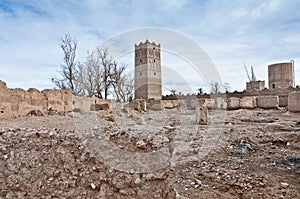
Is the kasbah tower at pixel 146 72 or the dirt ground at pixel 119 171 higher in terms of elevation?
the kasbah tower at pixel 146 72

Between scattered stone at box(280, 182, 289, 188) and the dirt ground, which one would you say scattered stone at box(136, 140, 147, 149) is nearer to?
the dirt ground

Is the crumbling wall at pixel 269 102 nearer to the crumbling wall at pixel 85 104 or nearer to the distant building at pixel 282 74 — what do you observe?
the crumbling wall at pixel 85 104

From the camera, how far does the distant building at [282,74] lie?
24.0m

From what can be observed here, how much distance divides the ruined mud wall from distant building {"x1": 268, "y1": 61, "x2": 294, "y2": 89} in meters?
22.5

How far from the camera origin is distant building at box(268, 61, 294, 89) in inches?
945

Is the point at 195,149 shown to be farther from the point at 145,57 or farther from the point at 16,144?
the point at 145,57

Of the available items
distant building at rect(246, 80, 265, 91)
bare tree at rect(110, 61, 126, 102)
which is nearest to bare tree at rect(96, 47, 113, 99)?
bare tree at rect(110, 61, 126, 102)

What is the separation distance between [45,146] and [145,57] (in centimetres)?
2502

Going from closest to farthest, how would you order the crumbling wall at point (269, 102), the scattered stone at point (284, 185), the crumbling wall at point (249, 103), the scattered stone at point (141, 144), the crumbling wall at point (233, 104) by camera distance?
the scattered stone at point (141, 144)
the scattered stone at point (284, 185)
the crumbling wall at point (269, 102)
the crumbling wall at point (249, 103)
the crumbling wall at point (233, 104)

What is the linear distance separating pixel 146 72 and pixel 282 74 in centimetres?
1489

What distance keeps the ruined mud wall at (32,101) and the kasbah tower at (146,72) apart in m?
13.1

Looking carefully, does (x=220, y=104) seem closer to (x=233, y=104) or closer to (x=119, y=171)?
(x=233, y=104)

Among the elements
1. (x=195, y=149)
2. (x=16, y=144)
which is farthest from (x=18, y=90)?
(x=195, y=149)

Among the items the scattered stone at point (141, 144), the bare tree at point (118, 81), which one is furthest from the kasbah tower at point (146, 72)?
the scattered stone at point (141, 144)
